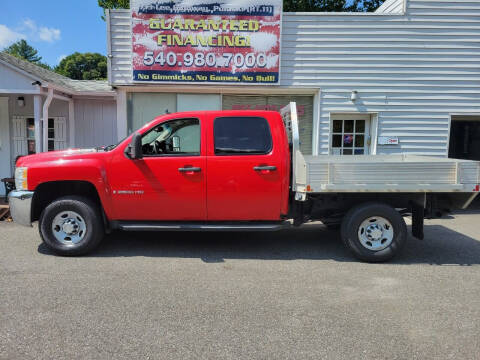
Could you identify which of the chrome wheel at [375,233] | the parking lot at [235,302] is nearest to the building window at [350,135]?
the parking lot at [235,302]

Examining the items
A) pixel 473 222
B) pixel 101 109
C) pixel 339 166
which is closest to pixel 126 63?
pixel 101 109

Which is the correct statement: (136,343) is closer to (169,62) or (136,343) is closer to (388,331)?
(388,331)

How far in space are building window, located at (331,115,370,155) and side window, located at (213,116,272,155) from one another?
479 centimetres

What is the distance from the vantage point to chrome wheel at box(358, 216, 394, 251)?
505 centimetres

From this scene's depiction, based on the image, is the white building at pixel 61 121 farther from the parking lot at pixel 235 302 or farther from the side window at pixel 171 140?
the side window at pixel 171 140

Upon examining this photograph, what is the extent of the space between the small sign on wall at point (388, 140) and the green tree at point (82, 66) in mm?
46343

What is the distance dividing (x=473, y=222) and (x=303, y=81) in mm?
4967

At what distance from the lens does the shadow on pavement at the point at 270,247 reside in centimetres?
529

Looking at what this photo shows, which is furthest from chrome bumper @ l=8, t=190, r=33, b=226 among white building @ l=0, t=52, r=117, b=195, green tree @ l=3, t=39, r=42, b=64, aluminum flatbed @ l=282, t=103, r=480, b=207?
green tree @ l=3, t=39, r=42, b=64

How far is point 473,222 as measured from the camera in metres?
7.80

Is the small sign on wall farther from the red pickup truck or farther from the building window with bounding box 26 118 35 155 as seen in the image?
the building window with bounding box 26 118 35 155

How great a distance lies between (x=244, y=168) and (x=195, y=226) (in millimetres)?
1080

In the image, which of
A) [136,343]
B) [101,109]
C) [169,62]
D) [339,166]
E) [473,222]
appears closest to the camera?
[136,343]

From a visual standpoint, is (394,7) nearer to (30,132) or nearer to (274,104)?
(274,104)
